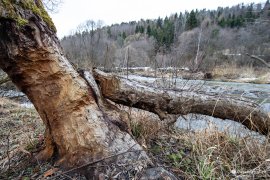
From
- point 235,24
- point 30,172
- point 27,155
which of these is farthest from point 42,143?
point 235,24

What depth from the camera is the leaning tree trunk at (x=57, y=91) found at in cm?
169

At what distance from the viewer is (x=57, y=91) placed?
6.11 feet

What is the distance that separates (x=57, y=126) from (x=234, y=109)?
1844mm

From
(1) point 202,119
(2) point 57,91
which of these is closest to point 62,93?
(2) point 57,91

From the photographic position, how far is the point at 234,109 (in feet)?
8.38

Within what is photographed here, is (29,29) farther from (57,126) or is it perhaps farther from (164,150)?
(164,150)

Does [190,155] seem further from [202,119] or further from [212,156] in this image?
[202,119]

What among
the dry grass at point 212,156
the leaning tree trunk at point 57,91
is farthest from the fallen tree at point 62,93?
the dry grass at point 212,156

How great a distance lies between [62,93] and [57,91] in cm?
4

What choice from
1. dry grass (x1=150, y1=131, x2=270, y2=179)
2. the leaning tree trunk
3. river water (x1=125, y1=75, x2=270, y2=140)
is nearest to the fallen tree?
the leaning tree trunk

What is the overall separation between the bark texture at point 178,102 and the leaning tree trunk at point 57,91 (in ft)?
0.72

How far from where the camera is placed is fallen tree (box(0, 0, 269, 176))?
5.49 feet

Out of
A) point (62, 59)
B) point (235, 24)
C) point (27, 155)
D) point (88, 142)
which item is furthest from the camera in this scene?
point (235, 24)

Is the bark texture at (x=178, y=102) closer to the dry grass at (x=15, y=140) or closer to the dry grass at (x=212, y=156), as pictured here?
the dry grass at (x=212, y=156)
